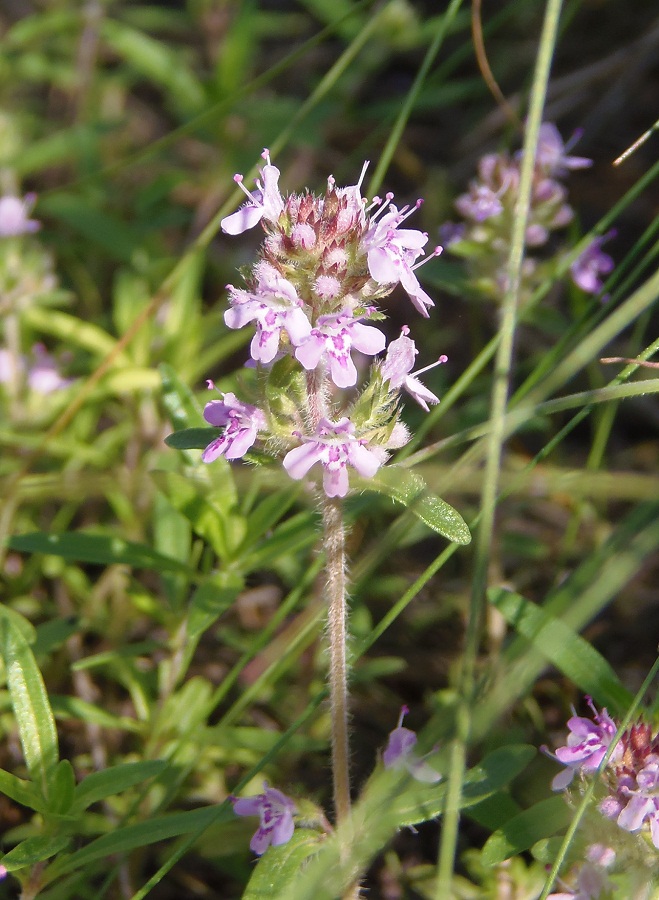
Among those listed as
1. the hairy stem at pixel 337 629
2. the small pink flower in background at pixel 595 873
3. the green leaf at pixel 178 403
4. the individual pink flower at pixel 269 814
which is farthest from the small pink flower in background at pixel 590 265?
the individual pink flower at pixel 269 814

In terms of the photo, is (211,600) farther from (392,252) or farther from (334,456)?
(392,252)

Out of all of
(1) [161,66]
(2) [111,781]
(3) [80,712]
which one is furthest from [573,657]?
(1) [161,66]

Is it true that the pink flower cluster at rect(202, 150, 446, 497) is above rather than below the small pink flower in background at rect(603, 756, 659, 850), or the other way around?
above

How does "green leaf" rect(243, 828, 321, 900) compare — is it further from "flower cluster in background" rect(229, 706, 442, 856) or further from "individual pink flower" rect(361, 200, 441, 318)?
"individual pink flower" rect(361, 200, 441, 318)

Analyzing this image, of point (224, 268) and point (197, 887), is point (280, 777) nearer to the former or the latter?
point (197, 887)

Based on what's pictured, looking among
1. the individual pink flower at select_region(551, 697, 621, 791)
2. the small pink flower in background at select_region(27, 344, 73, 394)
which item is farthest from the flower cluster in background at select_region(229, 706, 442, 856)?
the small pink flower in background at select_region(27, 344, 73, 394)

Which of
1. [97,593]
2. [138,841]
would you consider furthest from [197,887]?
[97,593]
